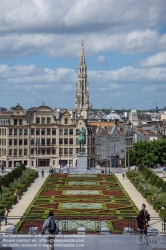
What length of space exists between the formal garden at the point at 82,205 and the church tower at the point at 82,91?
98.3 meters

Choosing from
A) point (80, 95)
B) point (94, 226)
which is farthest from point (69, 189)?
point (80, 95)

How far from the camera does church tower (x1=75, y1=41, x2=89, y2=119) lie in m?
184

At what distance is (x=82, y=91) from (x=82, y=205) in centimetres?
12888

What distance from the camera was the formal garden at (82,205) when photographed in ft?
138

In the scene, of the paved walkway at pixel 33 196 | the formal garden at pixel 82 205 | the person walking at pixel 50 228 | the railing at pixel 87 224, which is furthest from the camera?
the paved walkway at pixel 33 196

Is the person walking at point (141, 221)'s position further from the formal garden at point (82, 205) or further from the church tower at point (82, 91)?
the church tower at point (82, 91)

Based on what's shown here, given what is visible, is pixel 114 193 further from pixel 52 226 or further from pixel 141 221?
pixel 52 226

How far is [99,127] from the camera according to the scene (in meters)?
142

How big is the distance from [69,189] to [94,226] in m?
32.3

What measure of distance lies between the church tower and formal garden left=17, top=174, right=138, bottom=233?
9826 cm

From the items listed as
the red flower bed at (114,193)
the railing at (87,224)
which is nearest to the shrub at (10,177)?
the red flower bed at (114,193)

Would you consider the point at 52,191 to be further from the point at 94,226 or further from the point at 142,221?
the point at 142,221

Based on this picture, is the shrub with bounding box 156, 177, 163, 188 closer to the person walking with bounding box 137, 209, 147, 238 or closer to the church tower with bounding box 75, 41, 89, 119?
the person walking with bounding box 137, 209, 147, 238

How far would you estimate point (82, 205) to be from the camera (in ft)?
190
